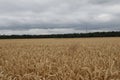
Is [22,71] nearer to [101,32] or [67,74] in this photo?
[67,74]

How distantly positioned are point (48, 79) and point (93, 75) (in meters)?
0.87

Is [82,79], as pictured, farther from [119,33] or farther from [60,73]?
[119,33]

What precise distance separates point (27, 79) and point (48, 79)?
1.32 feet

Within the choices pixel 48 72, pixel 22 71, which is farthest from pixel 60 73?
pixel 22 71

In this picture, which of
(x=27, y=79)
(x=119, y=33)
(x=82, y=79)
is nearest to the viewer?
(x=82, y=79)

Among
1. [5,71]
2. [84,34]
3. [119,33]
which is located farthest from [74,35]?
[5,71]

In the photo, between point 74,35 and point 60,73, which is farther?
point 74,35

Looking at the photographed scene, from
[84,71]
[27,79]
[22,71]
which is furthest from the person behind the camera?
[22,71]

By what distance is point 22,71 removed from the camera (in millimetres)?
5613

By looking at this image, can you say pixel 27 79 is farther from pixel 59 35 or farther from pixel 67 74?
pixel 59 35

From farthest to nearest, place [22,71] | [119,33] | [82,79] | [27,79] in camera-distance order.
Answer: [119,33] < [22,71] < [27,79] < [82,79]

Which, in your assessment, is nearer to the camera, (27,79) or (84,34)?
(27,79)

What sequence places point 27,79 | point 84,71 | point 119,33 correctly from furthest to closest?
point 119,33
point 84,71
point 27,79

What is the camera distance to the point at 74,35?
83438 mm
